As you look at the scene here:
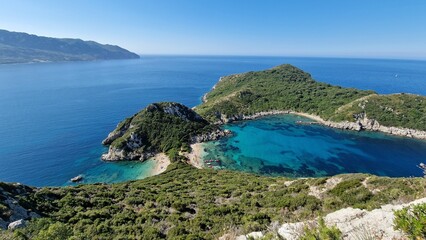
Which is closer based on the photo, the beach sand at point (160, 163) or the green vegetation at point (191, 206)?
the green vegetation at point (191, 206)

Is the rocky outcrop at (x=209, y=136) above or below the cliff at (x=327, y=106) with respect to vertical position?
below

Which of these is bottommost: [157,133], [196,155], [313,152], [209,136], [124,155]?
[313,152]

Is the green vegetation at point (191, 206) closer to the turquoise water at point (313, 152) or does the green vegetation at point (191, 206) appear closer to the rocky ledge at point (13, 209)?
the rocky ledge at point (13, 209)

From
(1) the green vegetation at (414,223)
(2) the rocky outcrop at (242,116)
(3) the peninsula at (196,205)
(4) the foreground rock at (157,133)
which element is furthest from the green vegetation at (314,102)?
(1) the green vegetation at (414,223)

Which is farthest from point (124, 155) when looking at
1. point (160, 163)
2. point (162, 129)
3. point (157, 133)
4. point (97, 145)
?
point (162, 129)

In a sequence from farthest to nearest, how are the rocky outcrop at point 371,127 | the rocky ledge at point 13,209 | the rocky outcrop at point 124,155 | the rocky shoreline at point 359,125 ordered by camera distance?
the rocky shoreline at point 359,125, the rocky outcrop at point 371,127, the rocky outcrop at point 124,155, the rocky ledge at point 13,209

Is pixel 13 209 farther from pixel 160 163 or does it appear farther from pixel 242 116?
pixel 242 116

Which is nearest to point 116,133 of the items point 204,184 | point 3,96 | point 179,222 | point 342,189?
point 204,184
